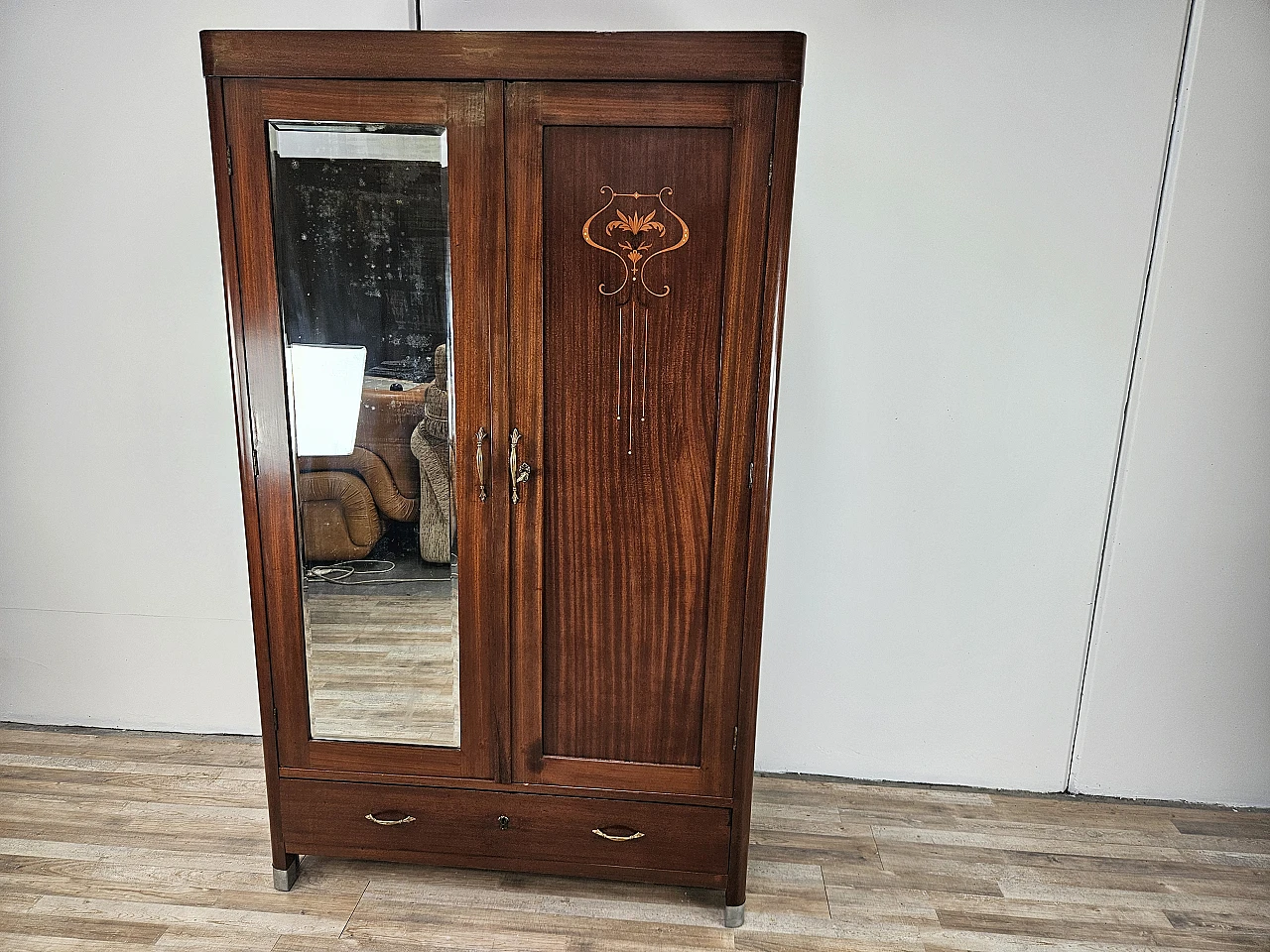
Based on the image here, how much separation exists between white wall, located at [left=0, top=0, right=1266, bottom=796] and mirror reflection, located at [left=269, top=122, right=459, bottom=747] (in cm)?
81

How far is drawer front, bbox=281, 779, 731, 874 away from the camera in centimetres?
178

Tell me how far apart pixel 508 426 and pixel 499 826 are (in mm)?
925

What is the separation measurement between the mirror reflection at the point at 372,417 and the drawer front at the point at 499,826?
158 millimetres

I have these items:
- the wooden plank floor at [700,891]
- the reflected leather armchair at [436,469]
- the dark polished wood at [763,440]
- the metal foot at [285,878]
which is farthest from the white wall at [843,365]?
the reflected leather armchair at [436,469]

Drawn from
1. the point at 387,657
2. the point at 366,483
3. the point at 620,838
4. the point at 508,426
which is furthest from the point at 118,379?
the point at 620,838

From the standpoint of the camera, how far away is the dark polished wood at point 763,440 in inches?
57.8

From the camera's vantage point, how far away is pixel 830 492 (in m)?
Answer: 2.22

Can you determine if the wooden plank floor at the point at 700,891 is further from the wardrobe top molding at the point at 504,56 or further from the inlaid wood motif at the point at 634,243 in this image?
the wardrobe top molding at the point at 504,56

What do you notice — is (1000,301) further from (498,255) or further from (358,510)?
(358,510)

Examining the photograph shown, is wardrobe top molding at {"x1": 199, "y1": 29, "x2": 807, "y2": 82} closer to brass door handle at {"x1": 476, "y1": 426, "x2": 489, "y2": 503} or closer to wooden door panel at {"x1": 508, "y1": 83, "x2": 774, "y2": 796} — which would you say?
wooden door panel at {"x1": 508, "y1": 83, "x2": 774, "y2": 796}

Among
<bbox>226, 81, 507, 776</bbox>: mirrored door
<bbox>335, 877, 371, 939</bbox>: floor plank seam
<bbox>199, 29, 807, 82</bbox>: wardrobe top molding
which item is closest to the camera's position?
<bbox>199, 29, 807, 82</bbox>: wardrobe top molding

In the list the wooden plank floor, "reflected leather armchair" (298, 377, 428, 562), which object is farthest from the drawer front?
"reflected leather armchair" (298, 377, 428, 562)

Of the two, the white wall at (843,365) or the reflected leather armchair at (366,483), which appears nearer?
the reflected leather armchair at (366,483)

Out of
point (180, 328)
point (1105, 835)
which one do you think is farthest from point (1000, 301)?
point (180, 328)
